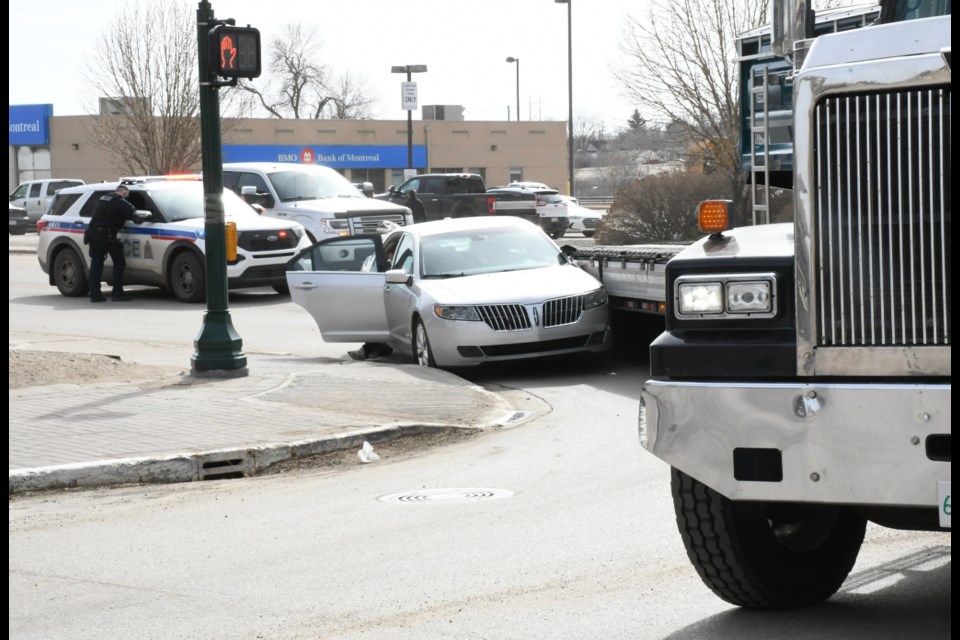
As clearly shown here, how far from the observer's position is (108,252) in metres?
21.7

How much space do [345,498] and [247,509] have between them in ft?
1.89

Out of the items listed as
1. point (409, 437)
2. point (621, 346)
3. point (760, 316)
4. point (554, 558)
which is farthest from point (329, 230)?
point (760, 316)

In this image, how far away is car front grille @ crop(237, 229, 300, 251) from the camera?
20859 mm

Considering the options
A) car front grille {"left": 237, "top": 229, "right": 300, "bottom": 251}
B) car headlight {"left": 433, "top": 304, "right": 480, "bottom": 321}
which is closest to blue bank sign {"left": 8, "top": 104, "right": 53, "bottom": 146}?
car front grille {"left": 237, "top": 229, "right": 300, "bottom": 251}

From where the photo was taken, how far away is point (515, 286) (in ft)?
43.9

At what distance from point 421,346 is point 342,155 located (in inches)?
→ 2194

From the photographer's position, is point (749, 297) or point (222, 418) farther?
point (222, 418)

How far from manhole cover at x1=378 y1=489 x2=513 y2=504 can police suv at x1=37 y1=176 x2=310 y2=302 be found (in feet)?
42.2

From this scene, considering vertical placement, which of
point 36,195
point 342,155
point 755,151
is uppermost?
point 342,155

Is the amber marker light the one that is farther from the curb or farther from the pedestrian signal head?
the pedestrian signal head

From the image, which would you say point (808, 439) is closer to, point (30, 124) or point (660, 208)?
point (660, 208)

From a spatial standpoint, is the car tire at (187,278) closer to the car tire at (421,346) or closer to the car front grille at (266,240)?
the car front grille at (266,240)

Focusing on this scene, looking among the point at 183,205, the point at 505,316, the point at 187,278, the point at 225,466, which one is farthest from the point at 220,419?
the point at 183,205

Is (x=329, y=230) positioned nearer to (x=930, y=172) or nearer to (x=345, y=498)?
(x=345, y=498)
